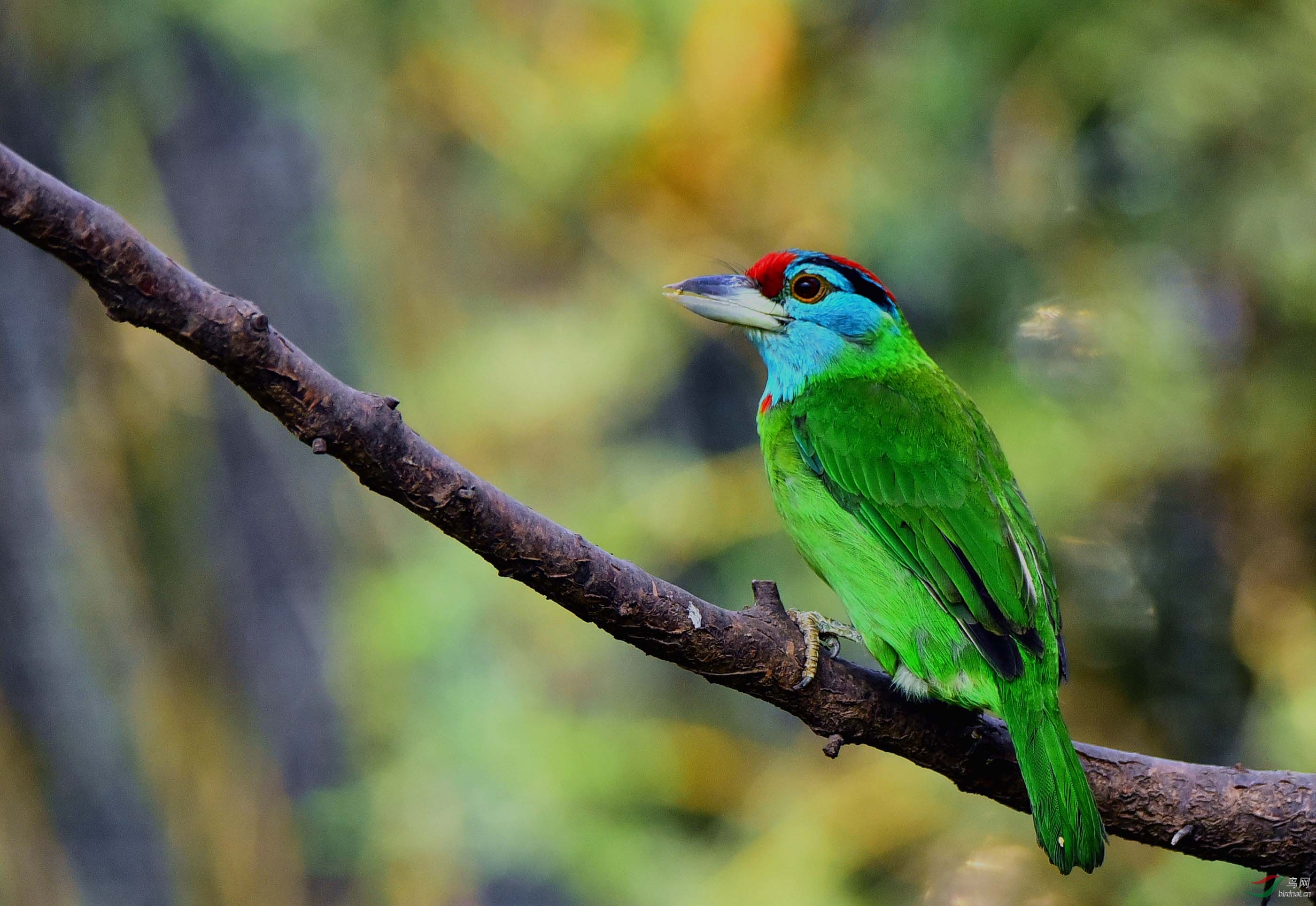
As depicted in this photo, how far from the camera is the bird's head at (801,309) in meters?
3.48

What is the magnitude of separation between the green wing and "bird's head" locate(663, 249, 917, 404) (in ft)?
0.68

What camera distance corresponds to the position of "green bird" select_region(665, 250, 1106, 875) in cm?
260

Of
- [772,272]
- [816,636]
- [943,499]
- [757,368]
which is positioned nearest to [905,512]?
[943,499]

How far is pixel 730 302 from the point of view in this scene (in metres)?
3.53

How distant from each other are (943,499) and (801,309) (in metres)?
0.86

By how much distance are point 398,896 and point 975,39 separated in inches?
180

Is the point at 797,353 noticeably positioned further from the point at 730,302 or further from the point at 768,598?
the point at 768,598

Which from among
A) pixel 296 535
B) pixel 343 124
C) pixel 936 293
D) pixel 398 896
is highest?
pixel 343 124

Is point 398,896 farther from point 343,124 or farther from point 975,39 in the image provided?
point 975,39

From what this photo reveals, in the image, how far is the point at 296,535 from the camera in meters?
5.95

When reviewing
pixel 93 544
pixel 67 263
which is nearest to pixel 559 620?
pixel 93 544

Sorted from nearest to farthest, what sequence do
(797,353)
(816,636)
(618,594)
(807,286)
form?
(618,594)
(816,636)
(797,353)
(807,286)

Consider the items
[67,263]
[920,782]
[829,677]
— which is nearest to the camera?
[67,263]

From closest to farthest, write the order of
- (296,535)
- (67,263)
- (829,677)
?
1. (67,263)
2. (829,677)
3. (296,535)
